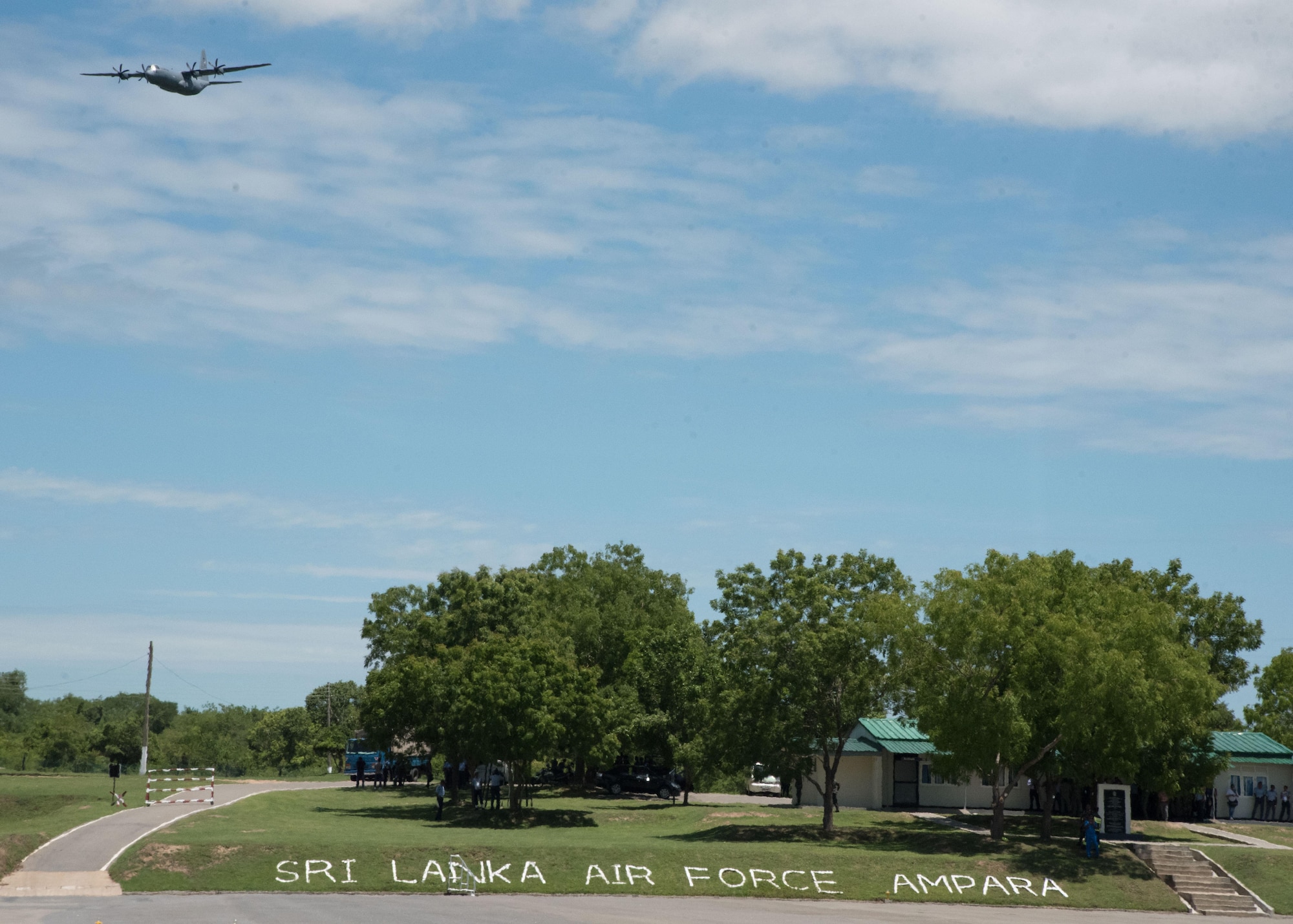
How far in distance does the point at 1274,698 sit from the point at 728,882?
180 ft

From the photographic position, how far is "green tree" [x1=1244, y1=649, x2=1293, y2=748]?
75375 millimetres

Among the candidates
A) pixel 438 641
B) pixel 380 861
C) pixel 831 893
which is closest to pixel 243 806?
pixel 380 861

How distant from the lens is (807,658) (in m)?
47.0

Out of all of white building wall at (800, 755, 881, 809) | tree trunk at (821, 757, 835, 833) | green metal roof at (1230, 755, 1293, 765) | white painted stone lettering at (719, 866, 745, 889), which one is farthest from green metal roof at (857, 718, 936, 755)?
white painted stone lettering at (719, 866, 745, 889)

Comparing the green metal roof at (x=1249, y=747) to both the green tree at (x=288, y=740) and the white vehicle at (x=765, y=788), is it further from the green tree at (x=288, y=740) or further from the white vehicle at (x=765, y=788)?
the green tree at (x=288, y=740)

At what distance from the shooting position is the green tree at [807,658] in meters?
47.1

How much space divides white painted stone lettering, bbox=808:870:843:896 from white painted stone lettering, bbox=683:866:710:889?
3270 millimetres

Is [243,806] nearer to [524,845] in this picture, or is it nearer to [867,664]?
[524,845]

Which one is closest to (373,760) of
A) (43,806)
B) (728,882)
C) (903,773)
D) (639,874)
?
(43,806)

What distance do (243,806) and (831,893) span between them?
80.5ft

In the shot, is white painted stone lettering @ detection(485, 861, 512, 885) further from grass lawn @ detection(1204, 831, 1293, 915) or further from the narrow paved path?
grass lawn @ detection(1204, 831, 1293, 915)

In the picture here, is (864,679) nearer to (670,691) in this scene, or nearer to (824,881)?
(824,881)

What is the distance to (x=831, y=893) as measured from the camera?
37.4 meters

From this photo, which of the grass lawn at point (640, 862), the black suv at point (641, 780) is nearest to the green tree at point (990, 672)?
the grass lawn at point (640, 862)
